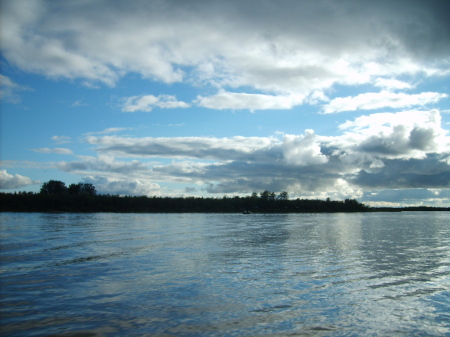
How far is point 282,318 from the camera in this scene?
11.8m

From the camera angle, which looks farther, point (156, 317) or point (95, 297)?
point (95, 297)

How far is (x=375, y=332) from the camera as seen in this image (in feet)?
35.5

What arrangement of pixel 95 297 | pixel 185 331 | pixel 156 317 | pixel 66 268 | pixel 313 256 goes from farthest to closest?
pixel 313 256
pixel 66 268
pixel 95 297
pixel 156 317
pixel 185 331

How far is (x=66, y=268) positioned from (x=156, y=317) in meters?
11.2

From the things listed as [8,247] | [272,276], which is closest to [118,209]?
[8,247]

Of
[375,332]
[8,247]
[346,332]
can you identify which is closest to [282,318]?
[346,332]

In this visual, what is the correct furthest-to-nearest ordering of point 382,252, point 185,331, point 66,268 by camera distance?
point 382,252 → point 66,268 → point 185,331

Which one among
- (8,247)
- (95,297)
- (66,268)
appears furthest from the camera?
(8,247)

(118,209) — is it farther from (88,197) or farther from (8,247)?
(8,247)

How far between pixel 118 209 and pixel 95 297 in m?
189

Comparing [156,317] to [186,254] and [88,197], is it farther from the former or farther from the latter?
[88,197]

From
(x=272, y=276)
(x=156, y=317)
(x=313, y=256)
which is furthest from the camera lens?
(x=313, y=256)

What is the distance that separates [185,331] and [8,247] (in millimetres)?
24763

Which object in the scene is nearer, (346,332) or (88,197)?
(346,332)
